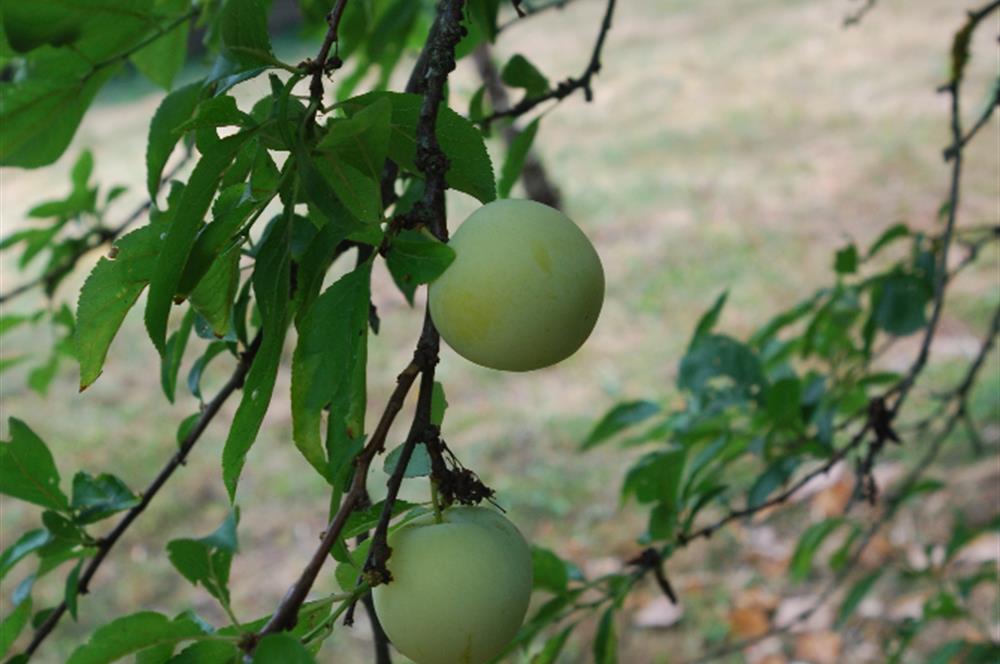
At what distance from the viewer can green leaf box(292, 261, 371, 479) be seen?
26.6 inches

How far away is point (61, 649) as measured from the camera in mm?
2760

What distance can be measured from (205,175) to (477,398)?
311 cm

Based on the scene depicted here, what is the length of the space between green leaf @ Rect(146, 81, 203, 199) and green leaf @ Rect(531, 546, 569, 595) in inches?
23.3

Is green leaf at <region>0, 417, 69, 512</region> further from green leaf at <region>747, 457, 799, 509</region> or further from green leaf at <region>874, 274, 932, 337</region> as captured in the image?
green leaf at <region>874, 274, 932, 337</region>

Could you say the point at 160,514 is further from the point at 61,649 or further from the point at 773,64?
the point at 773,64

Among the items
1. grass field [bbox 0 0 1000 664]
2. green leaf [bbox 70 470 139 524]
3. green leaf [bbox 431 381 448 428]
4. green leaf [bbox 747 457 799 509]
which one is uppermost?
green leaf [bbox 431 381 448 428]

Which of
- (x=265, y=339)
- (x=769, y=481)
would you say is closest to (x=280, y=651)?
(x=265, y=339)

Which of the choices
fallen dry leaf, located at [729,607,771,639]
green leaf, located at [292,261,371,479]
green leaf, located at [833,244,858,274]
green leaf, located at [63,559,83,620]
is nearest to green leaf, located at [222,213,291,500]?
green leaf, located at [292,261,371,479]

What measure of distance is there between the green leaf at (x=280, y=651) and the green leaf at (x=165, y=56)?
810mm

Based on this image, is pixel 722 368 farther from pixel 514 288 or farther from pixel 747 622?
pixel 747 622

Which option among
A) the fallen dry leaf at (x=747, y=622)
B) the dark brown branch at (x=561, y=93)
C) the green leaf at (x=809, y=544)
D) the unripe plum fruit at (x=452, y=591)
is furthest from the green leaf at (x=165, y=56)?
the fallen dry leaf at (x=747, y=622)

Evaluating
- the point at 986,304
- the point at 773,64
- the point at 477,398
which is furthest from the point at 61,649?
the point at 773,64

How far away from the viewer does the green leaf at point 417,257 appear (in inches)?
26.9

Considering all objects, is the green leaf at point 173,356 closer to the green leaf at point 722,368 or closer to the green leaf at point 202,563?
the green leaf at point 202,563
